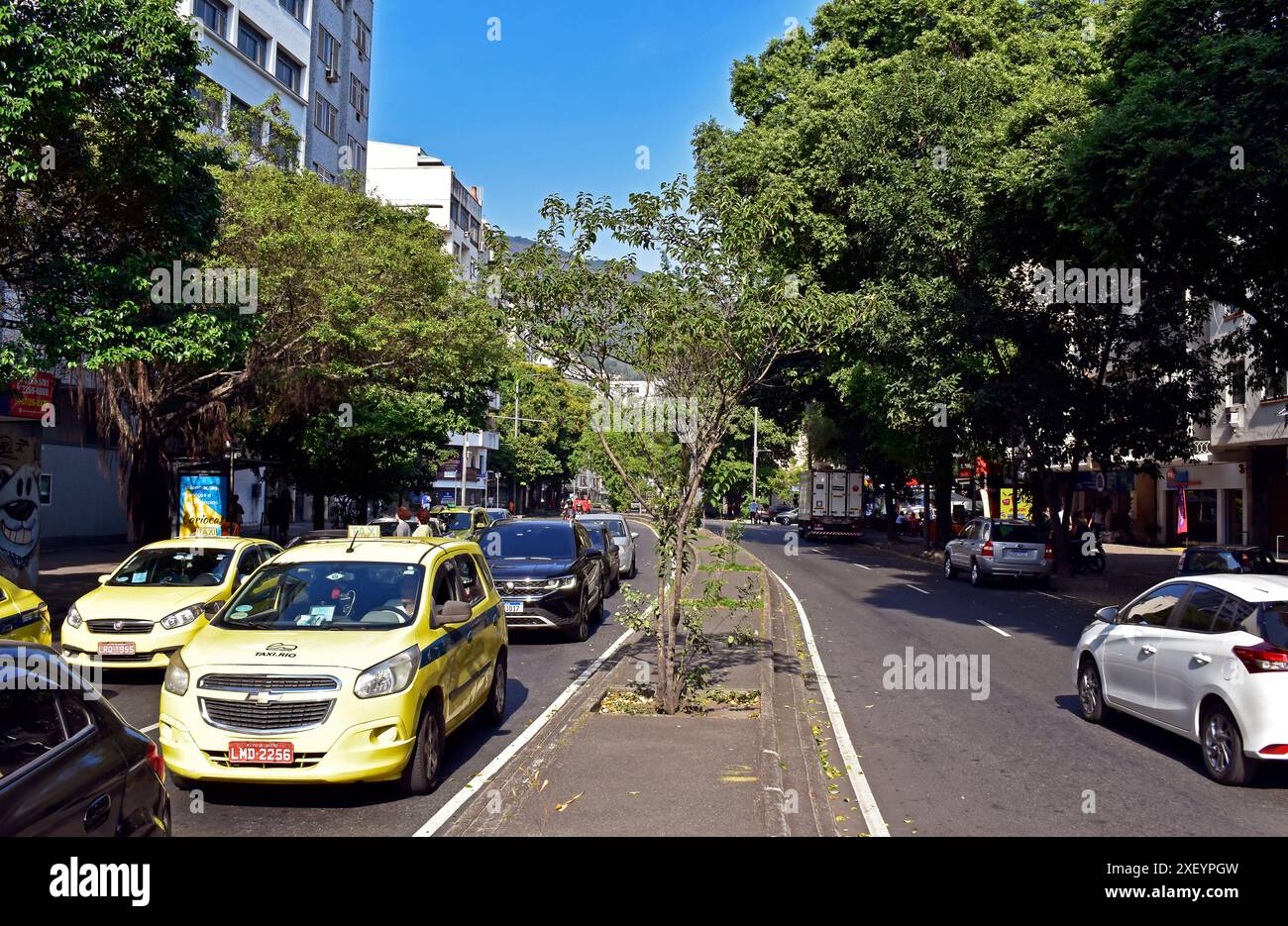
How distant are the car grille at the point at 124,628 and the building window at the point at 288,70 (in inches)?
1349

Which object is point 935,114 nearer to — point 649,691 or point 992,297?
point 992,297

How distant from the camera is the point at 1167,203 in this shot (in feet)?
45.1

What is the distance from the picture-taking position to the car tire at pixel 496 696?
9.39m

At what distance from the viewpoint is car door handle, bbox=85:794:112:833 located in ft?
12.7

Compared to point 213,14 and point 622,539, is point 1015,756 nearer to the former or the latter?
point 622,539

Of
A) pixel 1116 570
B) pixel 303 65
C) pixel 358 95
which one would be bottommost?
pixel 1116 570

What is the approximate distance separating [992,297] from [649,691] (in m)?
17.7

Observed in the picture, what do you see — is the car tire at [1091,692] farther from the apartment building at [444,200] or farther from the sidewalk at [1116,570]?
the apartment building at [444,200]

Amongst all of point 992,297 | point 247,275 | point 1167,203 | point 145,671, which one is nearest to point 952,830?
point 145,671

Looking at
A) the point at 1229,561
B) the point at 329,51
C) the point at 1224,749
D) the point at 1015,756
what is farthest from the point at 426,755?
the point at 329,51

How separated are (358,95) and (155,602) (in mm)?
43334

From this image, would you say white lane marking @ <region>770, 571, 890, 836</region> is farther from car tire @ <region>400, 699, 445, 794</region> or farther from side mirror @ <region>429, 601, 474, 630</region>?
side mirror @ <region>429, 601, 474, 630</region>

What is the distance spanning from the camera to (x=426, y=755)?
721 centimetres

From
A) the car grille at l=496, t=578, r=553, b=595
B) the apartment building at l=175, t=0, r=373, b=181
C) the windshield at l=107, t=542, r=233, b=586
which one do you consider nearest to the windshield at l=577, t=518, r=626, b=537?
the car grille at l=496, t=578, r=553, b=595
